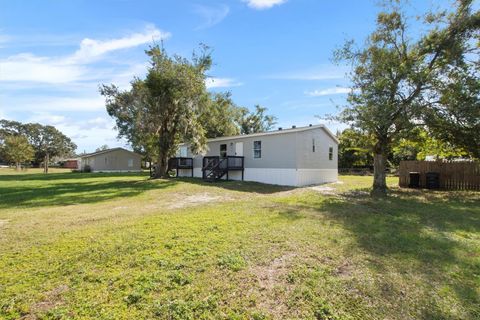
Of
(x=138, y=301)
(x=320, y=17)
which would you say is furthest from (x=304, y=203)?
(x=320, y=17)

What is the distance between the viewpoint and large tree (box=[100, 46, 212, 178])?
17.1m

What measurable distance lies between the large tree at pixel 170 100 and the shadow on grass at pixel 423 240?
1147 cm

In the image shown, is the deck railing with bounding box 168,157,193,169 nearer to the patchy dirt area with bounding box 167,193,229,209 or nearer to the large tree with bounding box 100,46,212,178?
the large tree with bounding box 100,46,212,178

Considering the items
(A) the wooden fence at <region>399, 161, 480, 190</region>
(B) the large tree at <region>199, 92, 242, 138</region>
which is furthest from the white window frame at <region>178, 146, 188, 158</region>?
(A) the wooden fence at <region>399, 161, 480, 190</region>

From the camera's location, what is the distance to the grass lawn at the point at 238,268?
9.89ft

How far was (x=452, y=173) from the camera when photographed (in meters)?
14.8

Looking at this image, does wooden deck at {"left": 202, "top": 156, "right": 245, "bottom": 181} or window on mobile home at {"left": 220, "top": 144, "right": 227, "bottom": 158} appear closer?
wooden deck at {"left": 202, "top": 156, "right": 245, "bottom": 181}

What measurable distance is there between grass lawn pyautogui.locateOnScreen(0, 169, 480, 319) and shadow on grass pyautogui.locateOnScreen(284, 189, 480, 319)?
0.08 ft

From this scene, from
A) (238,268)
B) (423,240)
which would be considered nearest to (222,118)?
(423,240)

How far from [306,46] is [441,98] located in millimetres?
6414

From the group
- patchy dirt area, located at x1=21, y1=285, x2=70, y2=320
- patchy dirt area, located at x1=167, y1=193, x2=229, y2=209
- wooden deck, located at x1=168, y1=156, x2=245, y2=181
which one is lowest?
patchy dirt area, located at x1=21, y1=285, x2=70, y2=320

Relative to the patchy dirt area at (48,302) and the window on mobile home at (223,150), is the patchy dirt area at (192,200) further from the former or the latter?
the window on mobile home at (223,150)

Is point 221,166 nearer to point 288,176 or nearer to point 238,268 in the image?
point 288,176

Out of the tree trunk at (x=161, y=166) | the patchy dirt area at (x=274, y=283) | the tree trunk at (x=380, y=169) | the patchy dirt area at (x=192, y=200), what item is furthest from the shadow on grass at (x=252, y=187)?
the patchy dirt area at (x=274, y=283)
